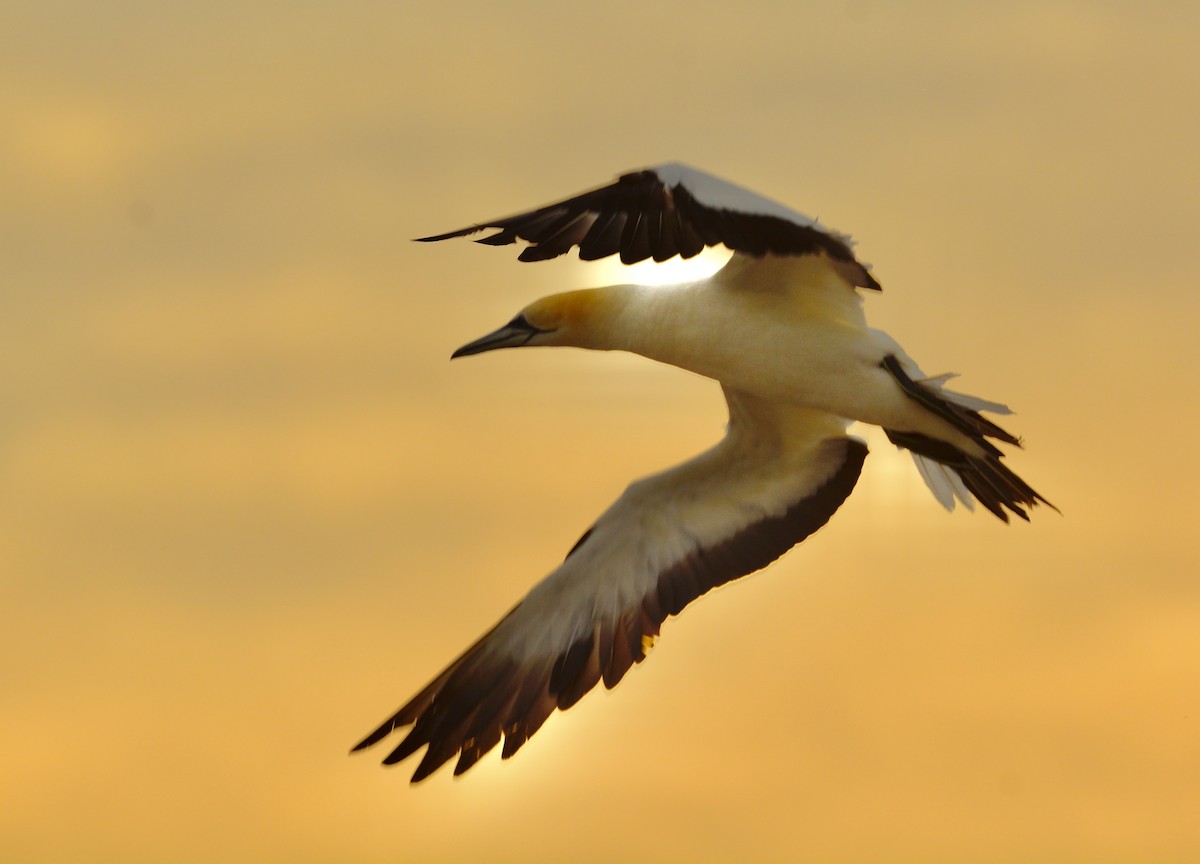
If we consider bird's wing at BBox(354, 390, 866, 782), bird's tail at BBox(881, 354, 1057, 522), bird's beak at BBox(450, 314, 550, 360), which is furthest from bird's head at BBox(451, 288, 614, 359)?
bird's tail at BBox(881, 354, 1057, 522)

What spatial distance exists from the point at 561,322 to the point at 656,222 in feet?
6.47

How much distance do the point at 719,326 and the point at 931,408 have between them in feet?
4.12

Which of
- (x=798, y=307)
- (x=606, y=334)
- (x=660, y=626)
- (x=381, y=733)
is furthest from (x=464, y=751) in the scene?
(x=798, y=307)

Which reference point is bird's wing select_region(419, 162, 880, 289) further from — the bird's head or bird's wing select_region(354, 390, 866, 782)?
bird's wing select_region(354, 390, 866, 782)

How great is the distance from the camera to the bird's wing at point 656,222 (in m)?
8.34

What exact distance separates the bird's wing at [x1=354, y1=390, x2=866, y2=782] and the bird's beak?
4.51 feet

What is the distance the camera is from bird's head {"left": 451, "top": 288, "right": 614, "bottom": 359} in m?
10.2

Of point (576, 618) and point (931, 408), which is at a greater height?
point (931, 408)

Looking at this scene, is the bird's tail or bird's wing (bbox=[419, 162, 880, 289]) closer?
bird's wing (bbox=[419, 162, 880, 289])

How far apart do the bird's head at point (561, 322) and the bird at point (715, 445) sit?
11 millimetres

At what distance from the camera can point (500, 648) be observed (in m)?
11.1

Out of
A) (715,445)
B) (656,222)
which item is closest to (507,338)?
(715,445)

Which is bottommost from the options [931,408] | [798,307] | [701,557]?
[701,557]

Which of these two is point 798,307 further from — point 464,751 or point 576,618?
point 464,751
